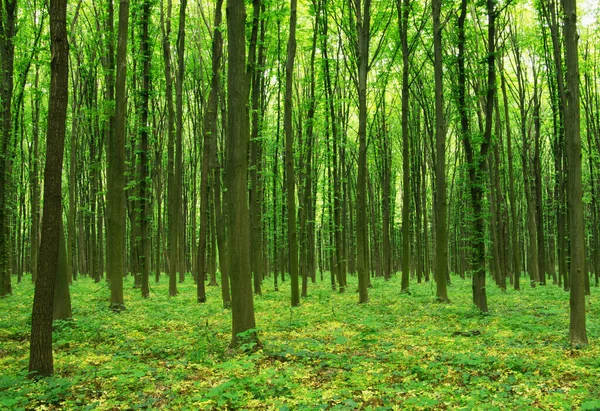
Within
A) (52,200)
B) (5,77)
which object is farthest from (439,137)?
(5,77)

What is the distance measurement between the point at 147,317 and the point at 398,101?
72.8ft

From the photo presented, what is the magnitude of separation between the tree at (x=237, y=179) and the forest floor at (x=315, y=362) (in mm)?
824

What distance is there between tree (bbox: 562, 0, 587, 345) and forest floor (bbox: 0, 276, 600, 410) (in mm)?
704

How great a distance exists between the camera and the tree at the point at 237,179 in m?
7.94

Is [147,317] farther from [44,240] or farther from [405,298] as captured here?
[405,298]

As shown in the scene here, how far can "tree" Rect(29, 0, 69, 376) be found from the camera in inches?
238

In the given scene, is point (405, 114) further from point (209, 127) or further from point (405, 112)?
point (209, 127)

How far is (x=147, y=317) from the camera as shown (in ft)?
39.7

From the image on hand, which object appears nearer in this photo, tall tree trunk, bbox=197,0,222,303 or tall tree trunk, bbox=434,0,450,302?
tall tree trunk, bbox=434,0,450,302

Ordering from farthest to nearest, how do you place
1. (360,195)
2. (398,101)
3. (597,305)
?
(398,101), (360,195), (597,305)

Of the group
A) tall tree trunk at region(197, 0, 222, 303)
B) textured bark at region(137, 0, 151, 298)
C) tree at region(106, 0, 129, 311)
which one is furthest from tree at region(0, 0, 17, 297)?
tall tree trunk at region(197, 0, 222, 303)

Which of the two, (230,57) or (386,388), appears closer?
(386,388)

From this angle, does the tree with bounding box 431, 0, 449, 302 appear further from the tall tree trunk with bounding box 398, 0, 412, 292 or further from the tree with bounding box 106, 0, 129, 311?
the tree with bounding box 106, 0, 129, 311

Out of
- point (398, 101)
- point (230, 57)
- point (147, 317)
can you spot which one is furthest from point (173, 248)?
point (398, 101)
